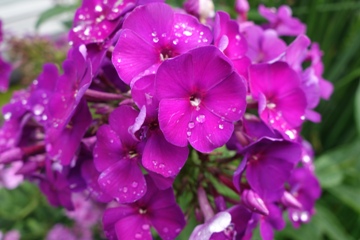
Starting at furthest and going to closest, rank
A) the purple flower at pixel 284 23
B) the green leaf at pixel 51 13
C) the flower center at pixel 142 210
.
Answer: the green leaf at pixel 51 13 < the purple flower at pixel 284 23 < the flower center at pixel 142 210

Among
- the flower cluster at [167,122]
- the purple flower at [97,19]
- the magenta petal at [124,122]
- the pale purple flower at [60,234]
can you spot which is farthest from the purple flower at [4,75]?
the pale purple flower at [60,234]

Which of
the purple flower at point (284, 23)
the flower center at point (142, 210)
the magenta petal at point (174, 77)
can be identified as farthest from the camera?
the purple flower at point (284, 23)

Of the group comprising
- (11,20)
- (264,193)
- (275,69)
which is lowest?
(11,20)

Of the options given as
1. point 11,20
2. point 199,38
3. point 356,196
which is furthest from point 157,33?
point 11,20

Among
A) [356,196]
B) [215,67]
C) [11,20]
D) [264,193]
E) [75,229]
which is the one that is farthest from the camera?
[11,20]

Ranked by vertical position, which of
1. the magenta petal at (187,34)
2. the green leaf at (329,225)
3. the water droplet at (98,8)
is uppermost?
the magenta petal at (187,34)

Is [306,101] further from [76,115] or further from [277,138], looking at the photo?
[76,115]

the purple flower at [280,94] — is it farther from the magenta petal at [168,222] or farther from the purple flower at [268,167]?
the magenta petal at [168,222]
